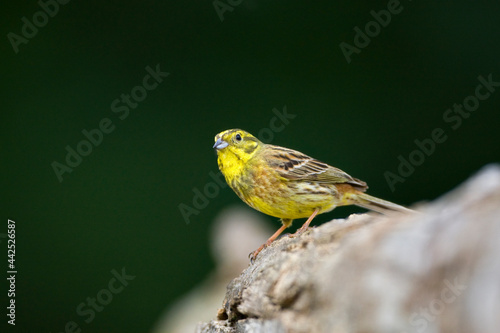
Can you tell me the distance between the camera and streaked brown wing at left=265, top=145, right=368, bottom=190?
15.1 ft

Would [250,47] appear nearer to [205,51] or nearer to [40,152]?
[205,51]

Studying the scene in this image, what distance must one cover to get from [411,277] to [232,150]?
9.69 ft

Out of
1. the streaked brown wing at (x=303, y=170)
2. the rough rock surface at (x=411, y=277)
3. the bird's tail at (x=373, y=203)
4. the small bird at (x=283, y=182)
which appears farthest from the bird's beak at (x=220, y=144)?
the rough rock surface at (x=411, y=277)

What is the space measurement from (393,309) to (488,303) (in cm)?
31

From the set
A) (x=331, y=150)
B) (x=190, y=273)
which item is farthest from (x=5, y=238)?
(x=331, y=150)

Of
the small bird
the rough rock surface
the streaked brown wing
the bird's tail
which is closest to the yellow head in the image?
the small bird

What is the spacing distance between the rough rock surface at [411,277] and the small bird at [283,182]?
1.97 metres

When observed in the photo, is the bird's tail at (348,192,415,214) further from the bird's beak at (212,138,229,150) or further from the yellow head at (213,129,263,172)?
the bird's beak at (212,138,229,150)

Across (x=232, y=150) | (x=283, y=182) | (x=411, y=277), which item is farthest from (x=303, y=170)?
(x=411, y=277)

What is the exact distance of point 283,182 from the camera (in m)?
4.52

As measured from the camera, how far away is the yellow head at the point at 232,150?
468 cm

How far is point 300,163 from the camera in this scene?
188 inches

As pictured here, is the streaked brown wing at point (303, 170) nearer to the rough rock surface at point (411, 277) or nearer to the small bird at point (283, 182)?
the small bird at point (283, 182)

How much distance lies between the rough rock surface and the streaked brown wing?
2120 millimetres
